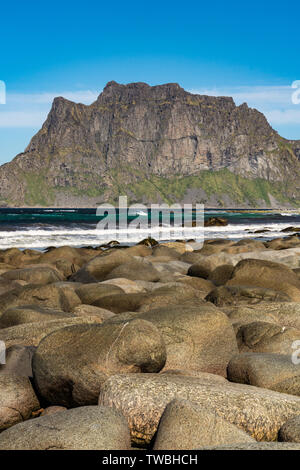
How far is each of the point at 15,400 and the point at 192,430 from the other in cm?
253

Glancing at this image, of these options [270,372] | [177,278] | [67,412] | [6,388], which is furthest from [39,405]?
[177,278]

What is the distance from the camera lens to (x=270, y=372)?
5.73 metres

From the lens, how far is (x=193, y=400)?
472 centimetres

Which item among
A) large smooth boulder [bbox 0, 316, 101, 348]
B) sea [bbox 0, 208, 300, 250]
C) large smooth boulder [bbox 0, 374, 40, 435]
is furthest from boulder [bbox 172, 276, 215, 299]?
sea [bbox 0, 208, 300, 250]

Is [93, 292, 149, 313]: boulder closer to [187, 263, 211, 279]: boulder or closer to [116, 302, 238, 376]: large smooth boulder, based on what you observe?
[116, 302, 238, 376]: large smooth boulder

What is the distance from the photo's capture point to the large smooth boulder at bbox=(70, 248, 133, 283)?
1407 cm

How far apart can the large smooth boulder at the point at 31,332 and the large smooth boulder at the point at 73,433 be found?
9.09ft

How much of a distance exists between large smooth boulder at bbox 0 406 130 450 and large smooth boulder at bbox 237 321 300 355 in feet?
11.3

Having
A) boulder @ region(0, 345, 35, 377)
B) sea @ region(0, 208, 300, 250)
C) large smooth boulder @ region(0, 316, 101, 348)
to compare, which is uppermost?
large smooth boulder @ region(0, 316, 101, 348)

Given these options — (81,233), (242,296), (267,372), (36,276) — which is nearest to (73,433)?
(267,372)

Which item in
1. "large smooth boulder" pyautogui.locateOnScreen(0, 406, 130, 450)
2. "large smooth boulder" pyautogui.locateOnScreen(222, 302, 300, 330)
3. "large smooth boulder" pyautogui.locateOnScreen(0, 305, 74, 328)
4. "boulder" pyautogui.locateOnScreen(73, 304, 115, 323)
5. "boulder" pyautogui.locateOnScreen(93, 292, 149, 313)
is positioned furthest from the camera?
"boulder" pyautogui.locateOnScreen(93, 292, 149, 313)

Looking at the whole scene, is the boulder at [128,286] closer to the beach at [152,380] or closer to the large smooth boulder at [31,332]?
the beach at [152,380]

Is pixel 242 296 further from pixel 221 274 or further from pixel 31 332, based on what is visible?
pixel 31 332

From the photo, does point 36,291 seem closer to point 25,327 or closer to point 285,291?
point 25,327
